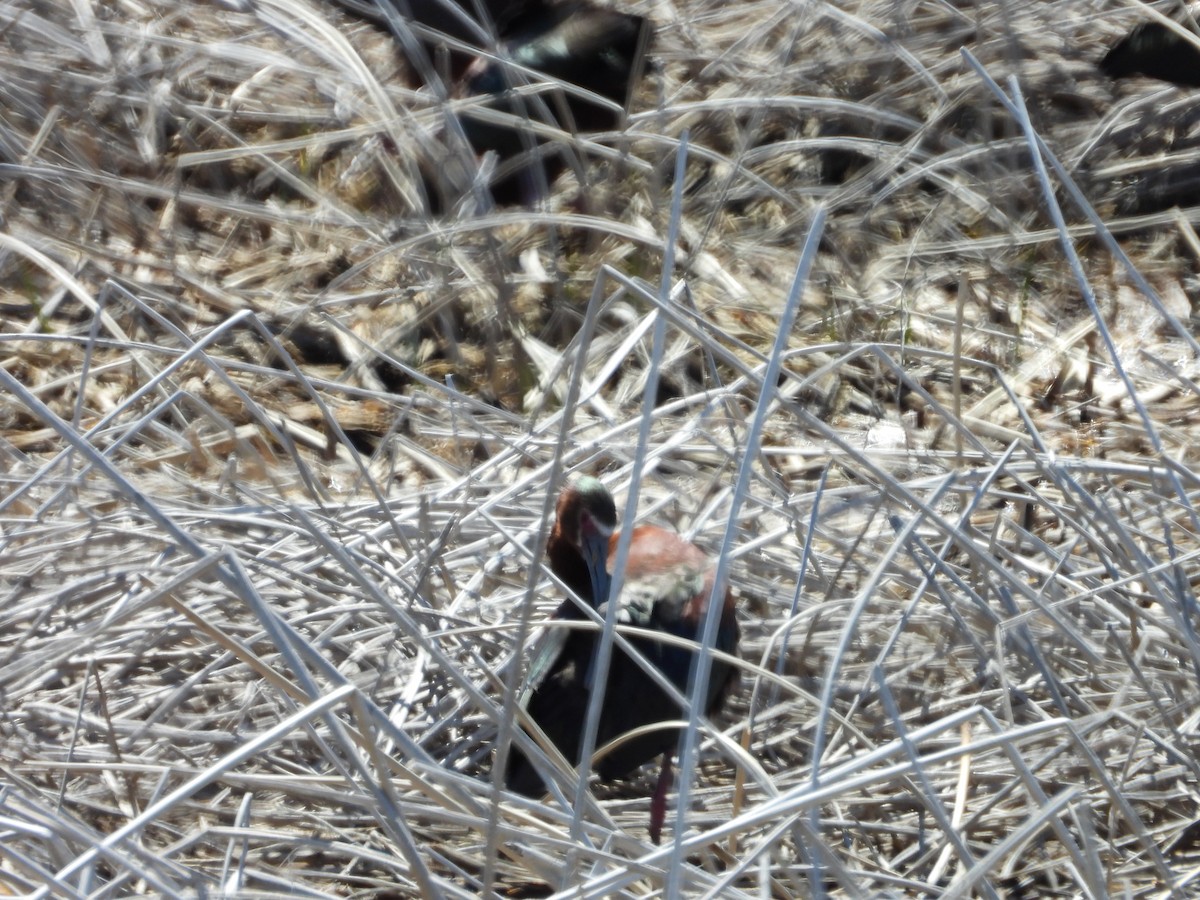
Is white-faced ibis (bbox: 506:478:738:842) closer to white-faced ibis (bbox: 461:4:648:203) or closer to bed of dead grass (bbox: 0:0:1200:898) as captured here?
bed of dead grass (bbox: 0:0:1200:898)

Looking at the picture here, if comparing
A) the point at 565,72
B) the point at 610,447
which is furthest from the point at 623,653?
the point at 565,72

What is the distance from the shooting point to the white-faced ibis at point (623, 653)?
2.10 m

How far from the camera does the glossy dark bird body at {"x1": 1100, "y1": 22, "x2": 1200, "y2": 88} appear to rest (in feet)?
13.3

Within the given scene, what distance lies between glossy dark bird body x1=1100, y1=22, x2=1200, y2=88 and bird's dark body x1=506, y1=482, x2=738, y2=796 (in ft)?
8.95

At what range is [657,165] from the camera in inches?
144

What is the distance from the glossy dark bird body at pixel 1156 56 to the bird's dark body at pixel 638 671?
8.95ft

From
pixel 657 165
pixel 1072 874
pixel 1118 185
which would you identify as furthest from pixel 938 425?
pixel 1072 874

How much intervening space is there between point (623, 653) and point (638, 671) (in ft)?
0.13

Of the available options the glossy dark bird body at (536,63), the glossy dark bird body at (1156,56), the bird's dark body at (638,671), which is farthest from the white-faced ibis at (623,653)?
the glossy dark bird body at (1156,56)

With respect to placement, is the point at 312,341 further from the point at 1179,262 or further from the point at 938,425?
the point at 1179,262

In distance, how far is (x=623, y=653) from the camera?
85.2 inches

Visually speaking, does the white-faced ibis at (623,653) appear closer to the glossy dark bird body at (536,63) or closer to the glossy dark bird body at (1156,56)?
the glossy dark bird body at (536,63)

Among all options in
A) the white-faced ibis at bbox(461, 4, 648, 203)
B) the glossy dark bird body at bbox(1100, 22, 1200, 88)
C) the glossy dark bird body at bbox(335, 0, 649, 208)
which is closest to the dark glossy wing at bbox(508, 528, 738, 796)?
the glossy dark bird body at bbox(335, 0, 649, 208)

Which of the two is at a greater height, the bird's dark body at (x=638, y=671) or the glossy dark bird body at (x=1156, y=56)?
the glossy dark bird body at (x=1156, y=56)
